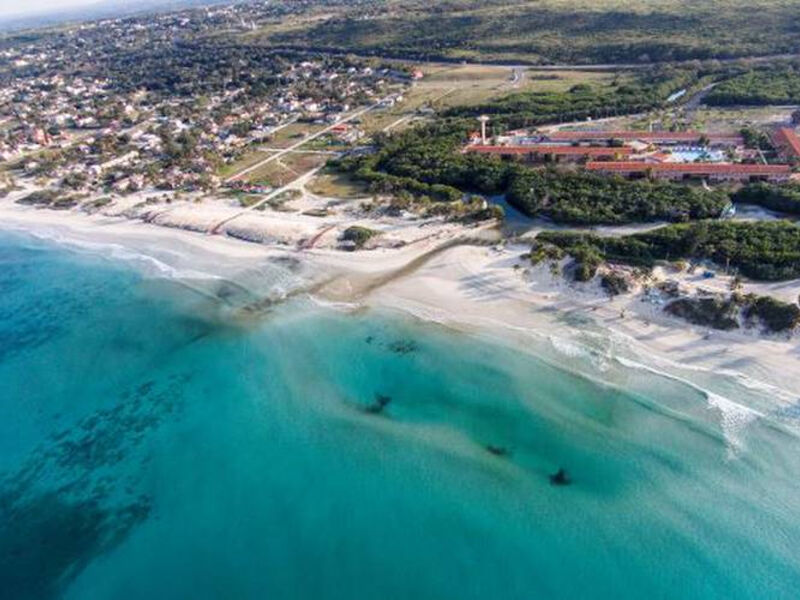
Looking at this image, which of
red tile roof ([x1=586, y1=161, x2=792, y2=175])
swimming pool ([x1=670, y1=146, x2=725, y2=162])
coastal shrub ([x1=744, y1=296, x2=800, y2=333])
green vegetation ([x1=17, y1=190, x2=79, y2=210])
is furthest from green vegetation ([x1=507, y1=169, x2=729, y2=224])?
green vegetation ([x1=17, y1=190, x2=79, y2=210])

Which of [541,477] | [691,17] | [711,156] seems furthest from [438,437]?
[691,17]

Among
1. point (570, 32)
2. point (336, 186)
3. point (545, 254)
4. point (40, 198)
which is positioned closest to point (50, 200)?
point (40, 198)

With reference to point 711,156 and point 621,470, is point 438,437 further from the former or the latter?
point 711,156

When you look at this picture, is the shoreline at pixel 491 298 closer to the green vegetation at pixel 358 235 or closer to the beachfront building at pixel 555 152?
the green vegetation at pixel 358 235

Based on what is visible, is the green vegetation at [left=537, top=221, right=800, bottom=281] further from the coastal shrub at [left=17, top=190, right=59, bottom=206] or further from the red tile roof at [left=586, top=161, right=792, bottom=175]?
the coastal shrub at [left=17, top=190, right=59, bottom=206]

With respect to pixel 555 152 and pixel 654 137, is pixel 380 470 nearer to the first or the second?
pixel 555 152

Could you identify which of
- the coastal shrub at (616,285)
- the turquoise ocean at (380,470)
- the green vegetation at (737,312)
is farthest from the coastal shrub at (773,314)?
the coastal shrub at (616,285)
